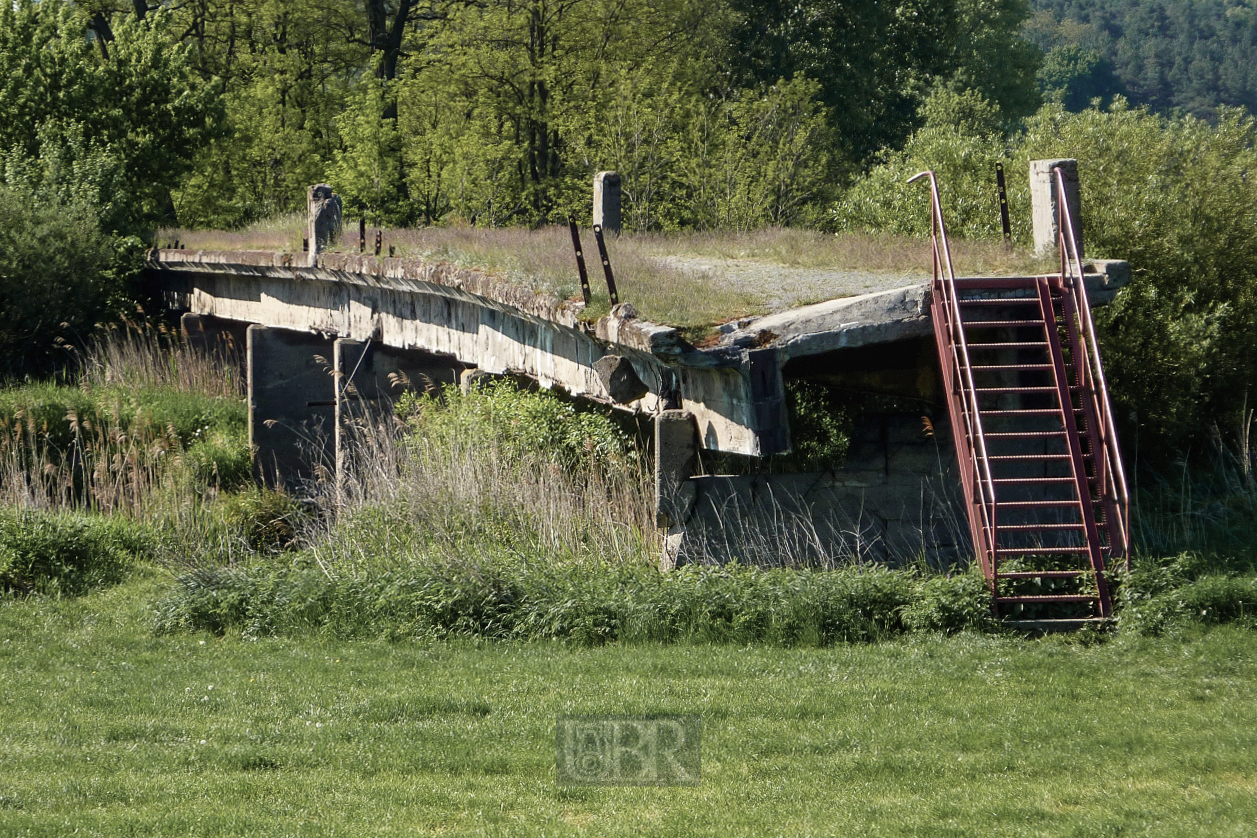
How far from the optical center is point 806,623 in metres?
8.12

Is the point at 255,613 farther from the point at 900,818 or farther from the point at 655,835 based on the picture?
the point at 900,818

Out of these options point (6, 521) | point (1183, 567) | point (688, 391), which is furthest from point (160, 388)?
point (1183, 567)

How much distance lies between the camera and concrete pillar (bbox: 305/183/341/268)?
16531mm

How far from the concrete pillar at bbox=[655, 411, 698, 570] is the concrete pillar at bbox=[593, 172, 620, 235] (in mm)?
5357

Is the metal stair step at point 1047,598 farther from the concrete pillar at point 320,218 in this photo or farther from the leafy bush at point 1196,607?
the concrete pillar at point 320,218

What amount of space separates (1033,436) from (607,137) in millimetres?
20279

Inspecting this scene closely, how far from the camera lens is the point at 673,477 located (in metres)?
9.16

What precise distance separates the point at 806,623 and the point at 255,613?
3.95 meters

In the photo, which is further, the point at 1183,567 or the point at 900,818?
the point at 1183,567

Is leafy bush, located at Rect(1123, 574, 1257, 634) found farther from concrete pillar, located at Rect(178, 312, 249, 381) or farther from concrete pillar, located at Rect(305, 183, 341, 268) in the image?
concrete pillar, located at Rect(178, 312, 249, 381)

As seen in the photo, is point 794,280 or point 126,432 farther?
point 126,432

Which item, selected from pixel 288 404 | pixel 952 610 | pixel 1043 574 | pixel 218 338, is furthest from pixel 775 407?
pixel 218 338

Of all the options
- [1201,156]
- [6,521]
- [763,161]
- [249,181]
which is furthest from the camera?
[249,181]

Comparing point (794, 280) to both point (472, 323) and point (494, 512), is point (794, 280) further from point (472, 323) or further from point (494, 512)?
point (472, 323)
